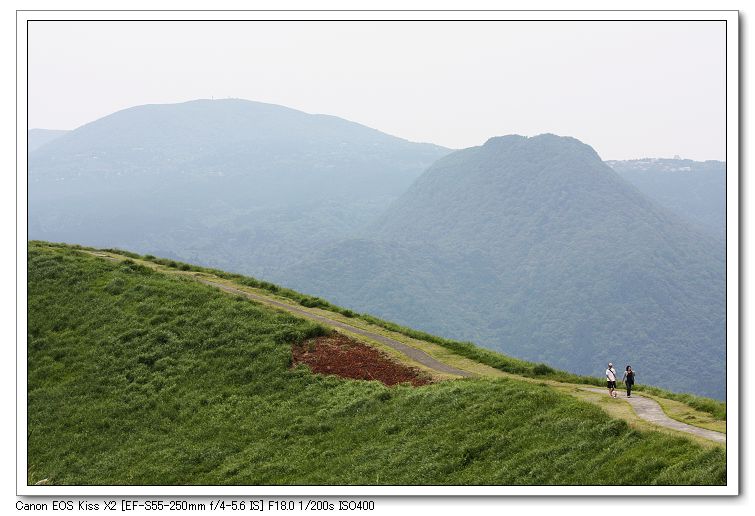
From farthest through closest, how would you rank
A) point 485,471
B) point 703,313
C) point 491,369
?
point 703,313, point 491,369, point 485,471

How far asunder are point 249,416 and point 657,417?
43.8 ft

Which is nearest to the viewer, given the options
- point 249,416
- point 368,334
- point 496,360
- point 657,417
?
point 657,417

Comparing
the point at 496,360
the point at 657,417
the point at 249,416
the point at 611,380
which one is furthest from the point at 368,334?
the point at 657,417

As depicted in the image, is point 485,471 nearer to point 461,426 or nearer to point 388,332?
point 461,426

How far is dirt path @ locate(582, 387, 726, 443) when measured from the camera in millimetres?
18378

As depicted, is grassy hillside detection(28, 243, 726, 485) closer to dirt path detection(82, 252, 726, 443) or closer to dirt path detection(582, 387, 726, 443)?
dirt path detection(582, 387, 726, 443)

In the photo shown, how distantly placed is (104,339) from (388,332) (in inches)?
504

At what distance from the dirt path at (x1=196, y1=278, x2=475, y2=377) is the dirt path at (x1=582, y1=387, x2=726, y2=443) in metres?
6.49

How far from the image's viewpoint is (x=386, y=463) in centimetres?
2084

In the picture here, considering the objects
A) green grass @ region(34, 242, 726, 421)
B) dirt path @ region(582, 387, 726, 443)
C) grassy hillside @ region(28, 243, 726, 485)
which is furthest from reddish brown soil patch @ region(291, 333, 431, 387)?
dirt path @ region(582, 387, 726, 443)

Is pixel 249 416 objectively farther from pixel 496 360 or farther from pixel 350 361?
pixel 496 360

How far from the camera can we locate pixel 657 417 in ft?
68.5
